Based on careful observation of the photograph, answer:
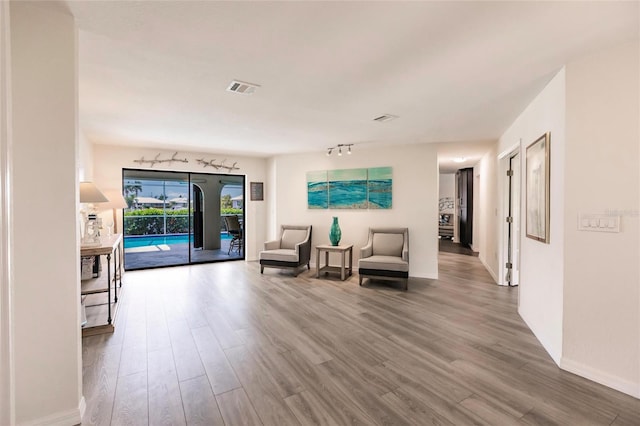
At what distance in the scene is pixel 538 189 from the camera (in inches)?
112

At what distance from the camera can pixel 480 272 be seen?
5.70m

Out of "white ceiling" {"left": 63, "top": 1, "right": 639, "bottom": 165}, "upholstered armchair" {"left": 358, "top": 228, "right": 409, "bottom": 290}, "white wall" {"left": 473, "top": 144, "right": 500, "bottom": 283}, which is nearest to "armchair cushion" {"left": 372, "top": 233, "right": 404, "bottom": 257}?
"upholstered armchair" {"left": 358, "top": 228, "right": 409, "bottom": 290}

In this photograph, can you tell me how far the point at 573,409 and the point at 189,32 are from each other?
3.41m

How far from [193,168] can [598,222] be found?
20.6 ft

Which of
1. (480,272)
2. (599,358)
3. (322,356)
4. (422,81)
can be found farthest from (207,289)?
(480,272)

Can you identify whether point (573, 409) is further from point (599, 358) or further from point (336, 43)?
point (336, 43)

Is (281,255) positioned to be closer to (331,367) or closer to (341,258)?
(341,258)

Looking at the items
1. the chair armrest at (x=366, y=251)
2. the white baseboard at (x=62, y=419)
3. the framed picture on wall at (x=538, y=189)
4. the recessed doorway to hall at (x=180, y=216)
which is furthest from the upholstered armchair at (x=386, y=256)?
the white baseboard at (x=62, y=419)

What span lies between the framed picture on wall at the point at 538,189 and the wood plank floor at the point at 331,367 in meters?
1.06

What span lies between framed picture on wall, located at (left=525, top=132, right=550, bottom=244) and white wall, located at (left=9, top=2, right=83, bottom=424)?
3.57 meters

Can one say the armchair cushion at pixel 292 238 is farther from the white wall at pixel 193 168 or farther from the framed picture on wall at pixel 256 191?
the framed picture on wall at pixel 256 191

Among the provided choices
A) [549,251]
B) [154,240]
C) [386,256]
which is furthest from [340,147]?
[154,240]

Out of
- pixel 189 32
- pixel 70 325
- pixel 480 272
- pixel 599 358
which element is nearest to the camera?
pixel 70 325

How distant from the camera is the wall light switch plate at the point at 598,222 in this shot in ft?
6.95
